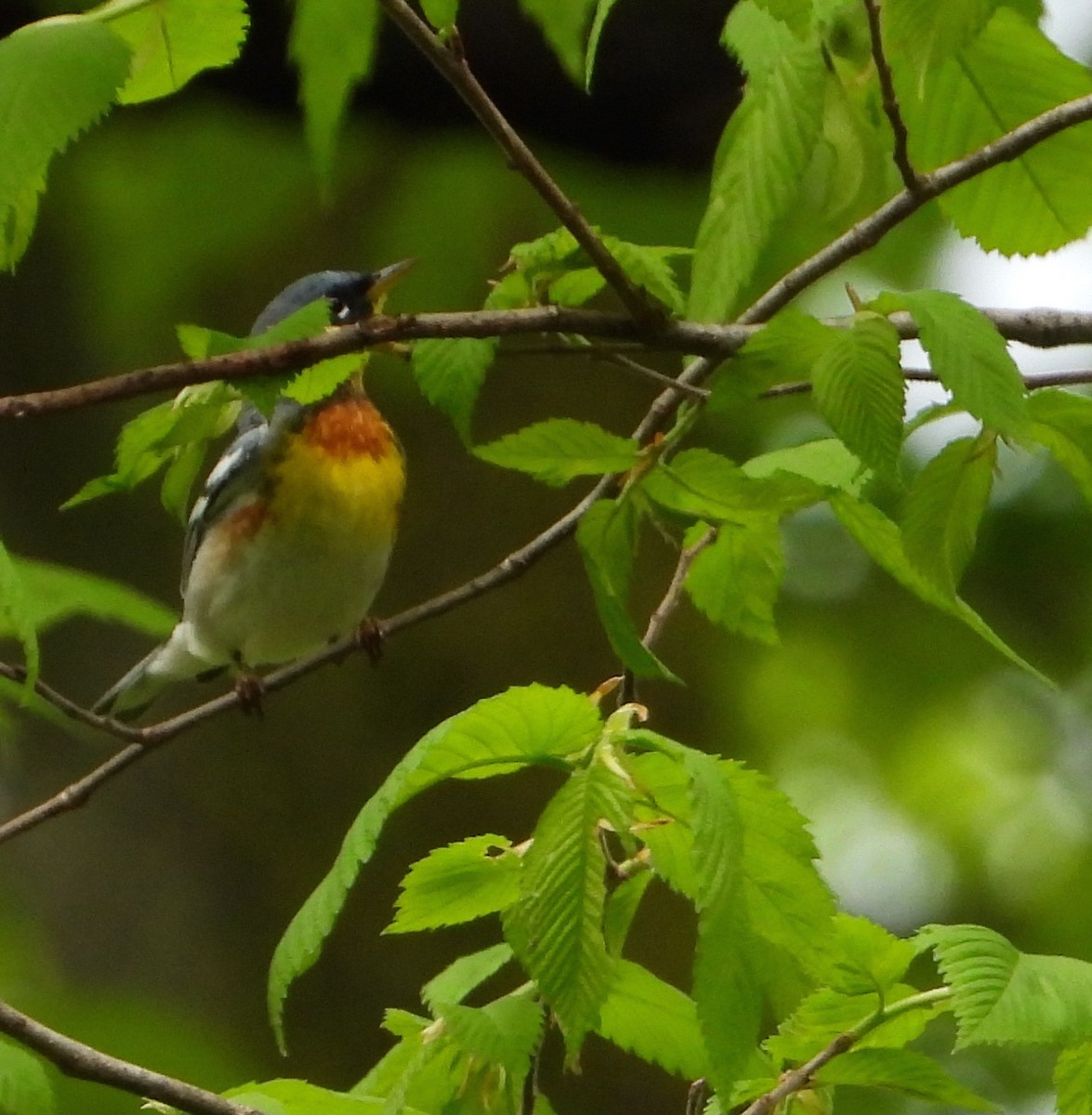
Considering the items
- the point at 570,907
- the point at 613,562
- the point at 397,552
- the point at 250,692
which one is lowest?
the point at 397,552

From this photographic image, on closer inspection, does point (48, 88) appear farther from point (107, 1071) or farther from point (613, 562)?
point (107, 1071)

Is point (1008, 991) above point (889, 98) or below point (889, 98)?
below

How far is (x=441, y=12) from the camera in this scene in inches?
40.8

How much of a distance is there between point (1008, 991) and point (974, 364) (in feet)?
1.21

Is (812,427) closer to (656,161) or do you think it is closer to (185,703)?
(656,161)

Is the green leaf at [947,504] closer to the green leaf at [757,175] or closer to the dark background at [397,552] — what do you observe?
the green leaf at [757,175]

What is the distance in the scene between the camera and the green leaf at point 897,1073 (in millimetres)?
1116

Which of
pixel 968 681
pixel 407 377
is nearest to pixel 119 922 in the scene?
pixel 407 377

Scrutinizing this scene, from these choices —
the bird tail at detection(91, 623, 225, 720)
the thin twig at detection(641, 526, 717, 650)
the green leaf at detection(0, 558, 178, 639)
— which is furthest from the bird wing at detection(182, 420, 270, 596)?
the thin twig at detection(641, 526, 717, 650)

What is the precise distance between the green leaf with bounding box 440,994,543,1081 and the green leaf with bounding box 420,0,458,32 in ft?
2.04

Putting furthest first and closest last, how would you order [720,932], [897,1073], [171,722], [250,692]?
[250,692]
[171,722]
[897,1073]
[720,932]

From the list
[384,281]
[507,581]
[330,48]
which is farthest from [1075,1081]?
[384,281]

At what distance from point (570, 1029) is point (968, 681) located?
11.4 feet

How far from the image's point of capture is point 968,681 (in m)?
4.21
